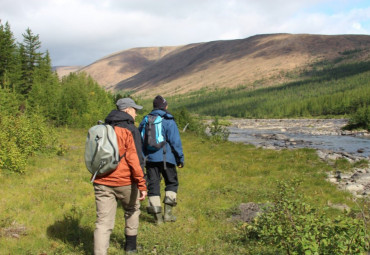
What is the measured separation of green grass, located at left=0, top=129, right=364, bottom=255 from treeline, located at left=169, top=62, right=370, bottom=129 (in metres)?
43.1

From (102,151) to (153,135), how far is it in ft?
7.53

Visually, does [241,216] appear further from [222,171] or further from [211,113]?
[211,113]

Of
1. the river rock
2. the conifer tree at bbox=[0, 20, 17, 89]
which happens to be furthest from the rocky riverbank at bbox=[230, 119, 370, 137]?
the conifer tree at bbox=[0, 20, 17, 89]

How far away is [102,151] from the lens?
184 inches

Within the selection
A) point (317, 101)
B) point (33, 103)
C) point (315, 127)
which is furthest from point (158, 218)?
point (317, 101)

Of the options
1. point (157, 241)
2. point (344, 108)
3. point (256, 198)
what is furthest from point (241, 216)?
point (344, 108)

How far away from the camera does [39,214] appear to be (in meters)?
7.15

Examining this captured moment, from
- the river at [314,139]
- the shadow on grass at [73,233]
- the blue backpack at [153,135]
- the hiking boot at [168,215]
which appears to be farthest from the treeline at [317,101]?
the shadow on grass at [73,233]

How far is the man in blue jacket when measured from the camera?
7.02m

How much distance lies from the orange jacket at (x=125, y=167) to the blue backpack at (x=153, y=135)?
181cm

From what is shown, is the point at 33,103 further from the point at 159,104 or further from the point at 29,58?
the point at 159,104

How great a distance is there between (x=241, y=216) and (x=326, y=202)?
335 centimetres

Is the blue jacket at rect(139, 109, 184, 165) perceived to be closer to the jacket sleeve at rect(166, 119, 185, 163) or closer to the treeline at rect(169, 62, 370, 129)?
the jacket sleeve at rect(166, 119, 185, 163)

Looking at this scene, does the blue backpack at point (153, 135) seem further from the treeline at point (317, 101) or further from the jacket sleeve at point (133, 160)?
the treeline at point (317, 101)
